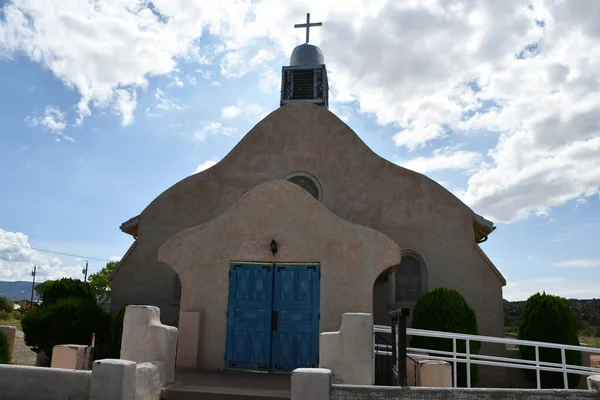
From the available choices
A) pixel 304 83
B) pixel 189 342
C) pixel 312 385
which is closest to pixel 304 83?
pixel 304 83

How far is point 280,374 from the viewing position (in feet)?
→ 35.7

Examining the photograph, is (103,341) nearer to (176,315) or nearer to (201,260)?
(176,315)

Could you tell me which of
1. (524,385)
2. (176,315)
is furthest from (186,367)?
(524,385)

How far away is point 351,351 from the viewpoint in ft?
27.2

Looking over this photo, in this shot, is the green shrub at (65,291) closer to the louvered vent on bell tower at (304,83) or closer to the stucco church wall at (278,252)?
the stucco church wall at (278,252)

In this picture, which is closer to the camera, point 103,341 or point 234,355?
point 234,355

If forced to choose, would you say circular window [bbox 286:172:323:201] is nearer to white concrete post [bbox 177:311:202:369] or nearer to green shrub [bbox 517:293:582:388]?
white concrete post [bbox 177:311:202:369]

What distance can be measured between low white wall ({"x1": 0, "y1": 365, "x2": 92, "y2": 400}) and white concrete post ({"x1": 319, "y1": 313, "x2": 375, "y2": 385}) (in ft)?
11.9

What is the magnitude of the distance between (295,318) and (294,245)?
5.19 feet

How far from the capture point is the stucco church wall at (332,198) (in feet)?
49.1

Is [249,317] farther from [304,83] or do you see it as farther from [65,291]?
[304,83]

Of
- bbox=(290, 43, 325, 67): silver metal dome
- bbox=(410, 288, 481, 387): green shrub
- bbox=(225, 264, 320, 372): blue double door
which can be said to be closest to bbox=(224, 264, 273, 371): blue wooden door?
bbox=(225, 264, 320, 372): blue double door

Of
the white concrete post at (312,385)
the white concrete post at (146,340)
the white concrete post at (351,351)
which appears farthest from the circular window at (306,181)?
the white concrete post at (312,385)

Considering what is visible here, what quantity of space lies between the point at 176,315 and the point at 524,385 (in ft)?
32.8
